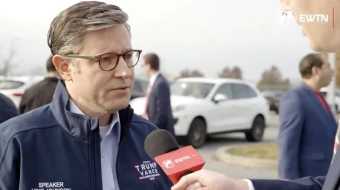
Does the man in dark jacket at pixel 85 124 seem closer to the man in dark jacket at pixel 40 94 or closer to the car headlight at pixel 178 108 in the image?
the man in dark jacket at pixel 40 94

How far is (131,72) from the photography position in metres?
2.47

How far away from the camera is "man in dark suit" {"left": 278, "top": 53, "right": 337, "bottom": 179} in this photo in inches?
190

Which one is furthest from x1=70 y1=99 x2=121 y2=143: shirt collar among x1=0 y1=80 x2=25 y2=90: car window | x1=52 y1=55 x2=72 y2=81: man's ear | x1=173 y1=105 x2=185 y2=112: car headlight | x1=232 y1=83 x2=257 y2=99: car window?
x1=0 y1=80 x2=25 y2=90: car window

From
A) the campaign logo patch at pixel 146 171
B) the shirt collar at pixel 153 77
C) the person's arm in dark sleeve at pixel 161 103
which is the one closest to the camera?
the campaign logo patch at pixel 146 171

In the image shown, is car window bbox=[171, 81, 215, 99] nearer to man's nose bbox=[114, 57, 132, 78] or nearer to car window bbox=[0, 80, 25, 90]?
car window bbox=[0, 80, 25, 90]

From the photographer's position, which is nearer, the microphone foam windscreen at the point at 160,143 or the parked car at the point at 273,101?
the microphone foam windscreen at the point at 160,143

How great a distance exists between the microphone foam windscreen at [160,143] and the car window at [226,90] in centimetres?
1136

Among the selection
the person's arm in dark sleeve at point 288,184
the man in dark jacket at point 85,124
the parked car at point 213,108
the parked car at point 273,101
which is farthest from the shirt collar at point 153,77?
the parked car at point 273,101

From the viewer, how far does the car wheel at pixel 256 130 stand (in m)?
15.0

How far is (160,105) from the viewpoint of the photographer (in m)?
7.57

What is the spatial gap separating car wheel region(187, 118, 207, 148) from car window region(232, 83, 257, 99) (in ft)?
5.01

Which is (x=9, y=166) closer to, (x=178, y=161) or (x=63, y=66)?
(x=63, y=66)

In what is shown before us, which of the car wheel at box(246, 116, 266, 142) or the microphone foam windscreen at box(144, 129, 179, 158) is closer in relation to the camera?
the microphone foam windscreen at box(144, 129, 179, 158)

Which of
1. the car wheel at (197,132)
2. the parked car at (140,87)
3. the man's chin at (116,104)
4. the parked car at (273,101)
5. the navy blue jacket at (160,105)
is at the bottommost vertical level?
the parked car at (273,101)
